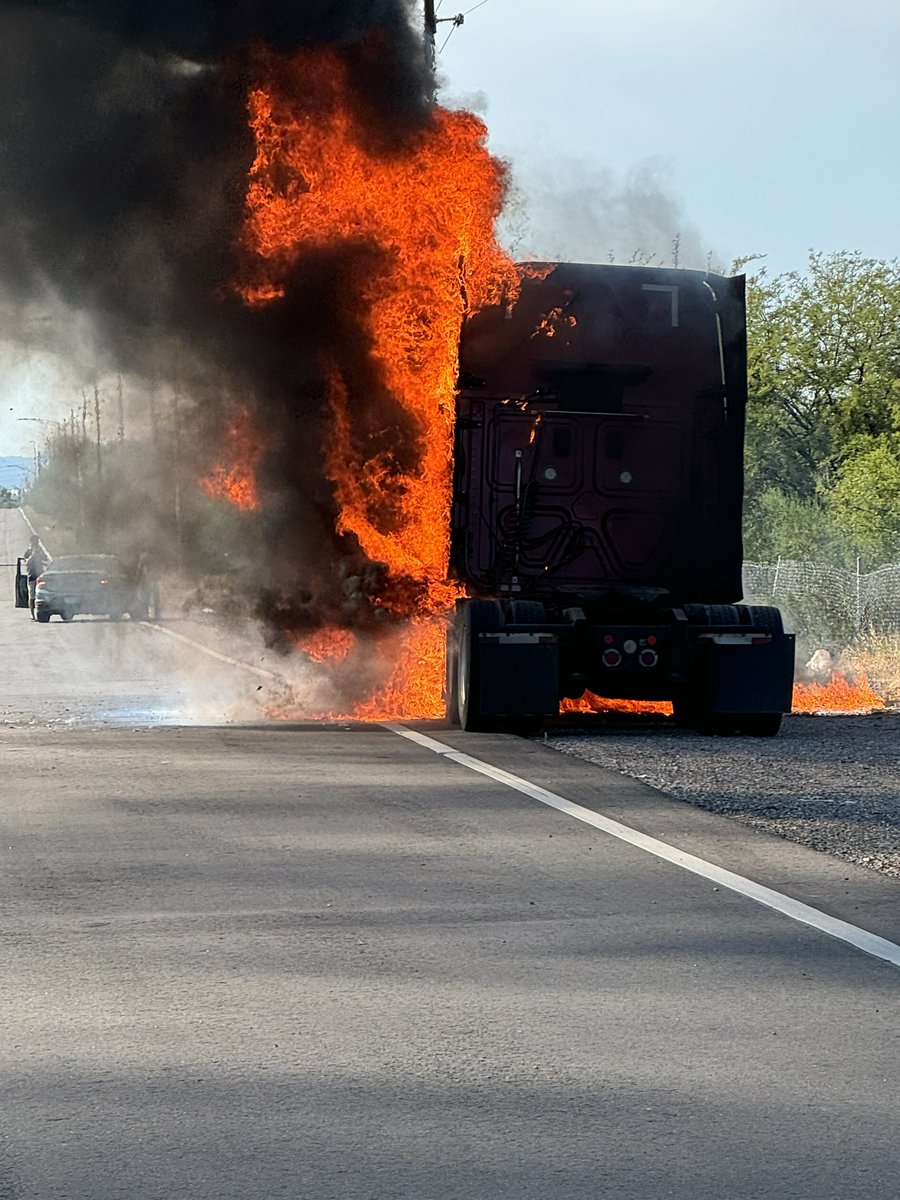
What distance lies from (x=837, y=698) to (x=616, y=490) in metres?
4.88

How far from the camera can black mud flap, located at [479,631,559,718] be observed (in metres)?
15.8

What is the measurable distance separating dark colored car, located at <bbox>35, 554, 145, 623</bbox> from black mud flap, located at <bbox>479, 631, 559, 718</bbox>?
24.5 metres

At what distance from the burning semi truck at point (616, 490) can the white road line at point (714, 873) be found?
127 inches

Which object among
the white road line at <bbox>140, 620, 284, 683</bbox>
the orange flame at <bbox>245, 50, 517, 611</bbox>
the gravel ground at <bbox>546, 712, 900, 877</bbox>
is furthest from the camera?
the white road line at <bbox>140, 620, 284, 683</bbox>

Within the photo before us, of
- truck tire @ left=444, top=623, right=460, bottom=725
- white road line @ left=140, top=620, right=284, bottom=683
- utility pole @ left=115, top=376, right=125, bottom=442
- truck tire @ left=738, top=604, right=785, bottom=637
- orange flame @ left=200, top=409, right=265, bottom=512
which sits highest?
utility pole @ left=115, top=376, right=125, bottom=442

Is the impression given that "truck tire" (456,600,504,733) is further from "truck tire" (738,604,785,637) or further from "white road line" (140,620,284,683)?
"white road line" (140,620,284,683)

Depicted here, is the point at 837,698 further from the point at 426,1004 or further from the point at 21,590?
the point at 21,590

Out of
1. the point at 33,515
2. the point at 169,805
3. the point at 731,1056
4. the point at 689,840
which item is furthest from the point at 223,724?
the point at 33,515

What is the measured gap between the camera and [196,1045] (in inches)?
233

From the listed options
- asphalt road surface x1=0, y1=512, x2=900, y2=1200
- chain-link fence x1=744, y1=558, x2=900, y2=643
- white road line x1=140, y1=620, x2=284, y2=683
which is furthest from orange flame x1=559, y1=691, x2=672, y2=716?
chain-link fence x1=744, y1=558, x2=900, y2=643

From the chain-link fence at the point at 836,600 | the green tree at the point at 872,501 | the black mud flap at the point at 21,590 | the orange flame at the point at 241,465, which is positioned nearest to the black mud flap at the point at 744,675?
the orange flame at the point at 241,465

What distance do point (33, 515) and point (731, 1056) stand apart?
4101 inches

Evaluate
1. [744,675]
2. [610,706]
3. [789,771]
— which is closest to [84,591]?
[610,706]

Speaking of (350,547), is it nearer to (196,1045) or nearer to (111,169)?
(111,169)
